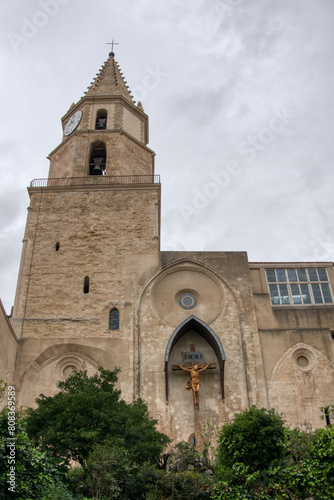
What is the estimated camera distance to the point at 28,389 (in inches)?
722

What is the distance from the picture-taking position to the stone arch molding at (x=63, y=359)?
1877 centimetres

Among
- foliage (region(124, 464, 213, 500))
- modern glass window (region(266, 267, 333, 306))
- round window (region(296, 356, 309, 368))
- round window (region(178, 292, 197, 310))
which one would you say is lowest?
foliage (region(124, 464, 213, 500))

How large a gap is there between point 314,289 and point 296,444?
10.6 meters

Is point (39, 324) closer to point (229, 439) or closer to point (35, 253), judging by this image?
point (35, 253)

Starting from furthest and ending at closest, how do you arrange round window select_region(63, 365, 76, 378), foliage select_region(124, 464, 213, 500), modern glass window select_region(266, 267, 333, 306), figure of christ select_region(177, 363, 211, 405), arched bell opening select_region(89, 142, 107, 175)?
arched bell opening select_region(89, 142, 107, 175) < modern glass window select_region(266, 267, 333, 306) < round window select_region(63, 365, 76, 378) < figure of christ select_region(177, 363, 211, 405) < foliage select_region(124, 464, 213, 500)

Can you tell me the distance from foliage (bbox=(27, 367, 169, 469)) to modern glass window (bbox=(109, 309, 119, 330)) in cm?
601

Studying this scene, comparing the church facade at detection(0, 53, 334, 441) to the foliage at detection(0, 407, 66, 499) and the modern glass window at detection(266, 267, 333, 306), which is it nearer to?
the modern glass window at detection(266, 267, 333, 306)

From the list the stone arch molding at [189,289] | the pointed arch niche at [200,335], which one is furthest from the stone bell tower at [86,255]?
the pointed arch niche at [200,335]

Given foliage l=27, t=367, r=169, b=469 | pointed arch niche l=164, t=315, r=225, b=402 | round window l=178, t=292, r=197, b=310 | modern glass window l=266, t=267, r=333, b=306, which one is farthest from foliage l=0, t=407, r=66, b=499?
modern glass window l=266, t=267, r=333, b=306

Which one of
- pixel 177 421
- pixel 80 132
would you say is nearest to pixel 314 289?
pixel 177 421

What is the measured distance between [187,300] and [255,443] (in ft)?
32.1

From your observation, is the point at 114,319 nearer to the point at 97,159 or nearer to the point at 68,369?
the point at 68,369

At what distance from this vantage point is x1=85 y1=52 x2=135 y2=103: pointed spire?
29000mm

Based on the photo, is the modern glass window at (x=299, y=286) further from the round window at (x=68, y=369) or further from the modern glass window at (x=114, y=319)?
the round window at (x=68, y=369)
